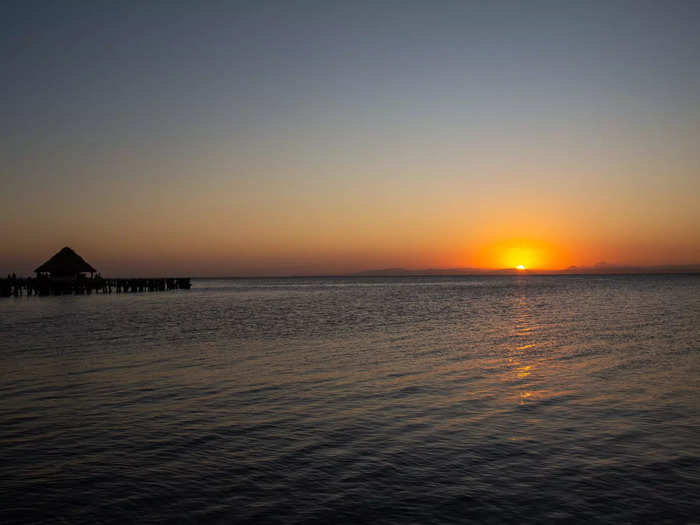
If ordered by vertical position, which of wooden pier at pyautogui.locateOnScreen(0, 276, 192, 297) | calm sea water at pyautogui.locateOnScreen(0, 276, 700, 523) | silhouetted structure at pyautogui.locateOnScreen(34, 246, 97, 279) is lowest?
calm sea water at pyautogui.locateOnScreen(0, 276, 700, 523)

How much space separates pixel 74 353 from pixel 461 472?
1624 centimetres

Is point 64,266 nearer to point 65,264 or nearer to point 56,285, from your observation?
point 65,264

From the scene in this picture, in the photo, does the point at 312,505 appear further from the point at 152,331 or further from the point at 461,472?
the point at 152,331

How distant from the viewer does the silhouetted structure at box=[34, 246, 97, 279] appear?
7112 centimetres

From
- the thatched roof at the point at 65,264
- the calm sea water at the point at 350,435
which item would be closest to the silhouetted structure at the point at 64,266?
the thatched roof at the point at 65,264

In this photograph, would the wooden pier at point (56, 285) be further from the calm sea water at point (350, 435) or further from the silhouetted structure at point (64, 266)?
the calm sea water at point (350, 435)

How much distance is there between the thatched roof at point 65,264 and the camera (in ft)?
233

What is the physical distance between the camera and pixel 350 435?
9.20 metres

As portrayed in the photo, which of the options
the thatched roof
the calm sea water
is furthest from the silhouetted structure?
the calm sea water

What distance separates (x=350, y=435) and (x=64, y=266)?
73.0 metres

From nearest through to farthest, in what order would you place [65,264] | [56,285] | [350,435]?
[350,435] < [56,285] < [65,264]

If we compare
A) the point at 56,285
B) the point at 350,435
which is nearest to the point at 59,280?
the point at 56,285

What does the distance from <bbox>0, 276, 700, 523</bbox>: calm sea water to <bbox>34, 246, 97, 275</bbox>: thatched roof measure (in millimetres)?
57427

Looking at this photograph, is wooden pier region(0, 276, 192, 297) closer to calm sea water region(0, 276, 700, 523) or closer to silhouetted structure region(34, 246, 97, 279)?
silhouetted structure region(34, 246, 97, 279)
